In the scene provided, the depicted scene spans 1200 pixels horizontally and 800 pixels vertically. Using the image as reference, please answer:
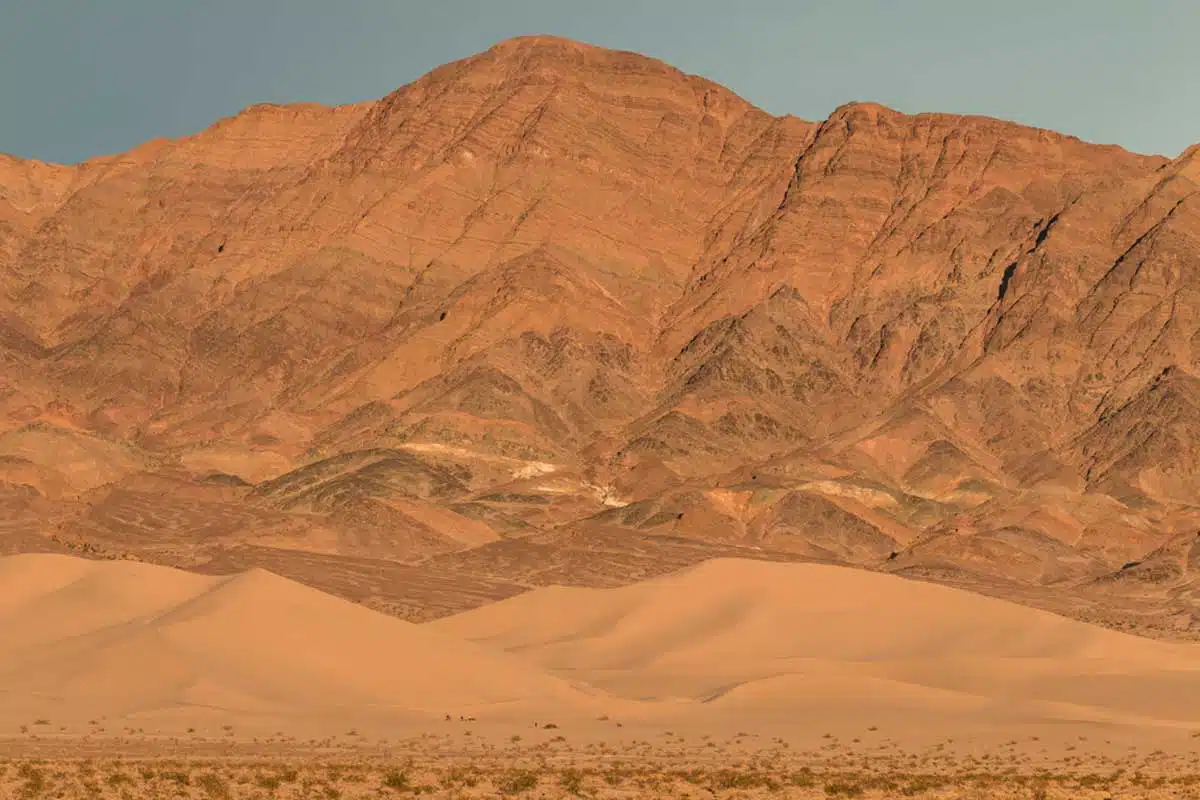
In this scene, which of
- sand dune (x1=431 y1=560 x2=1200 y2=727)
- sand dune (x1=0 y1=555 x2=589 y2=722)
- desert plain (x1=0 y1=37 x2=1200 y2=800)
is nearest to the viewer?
desert plain (x1=0 y1=37 x2=1200 y2=800)

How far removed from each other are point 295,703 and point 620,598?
28320 mm

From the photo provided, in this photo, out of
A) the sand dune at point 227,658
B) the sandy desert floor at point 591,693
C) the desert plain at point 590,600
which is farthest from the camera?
the sand dune at point 227,658

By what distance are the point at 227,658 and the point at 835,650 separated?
88.4 ft

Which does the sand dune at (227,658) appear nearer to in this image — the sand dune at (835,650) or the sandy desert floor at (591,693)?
the sandy desert floor at (591,693)

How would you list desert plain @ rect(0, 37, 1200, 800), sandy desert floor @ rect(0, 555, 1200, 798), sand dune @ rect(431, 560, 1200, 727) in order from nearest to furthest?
sandy desert floor @ rect(0, 555, 1200, 798) < desert plain @ rect(0, 37, 1200, 800) < sand dune @ rect(431, 560, 1200, 727)

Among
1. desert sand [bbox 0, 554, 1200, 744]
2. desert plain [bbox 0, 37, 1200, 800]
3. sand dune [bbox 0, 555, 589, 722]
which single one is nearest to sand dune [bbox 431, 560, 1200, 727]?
desert sand [bbox 0, 554, 1200, 744]

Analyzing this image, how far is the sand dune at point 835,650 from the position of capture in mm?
57438

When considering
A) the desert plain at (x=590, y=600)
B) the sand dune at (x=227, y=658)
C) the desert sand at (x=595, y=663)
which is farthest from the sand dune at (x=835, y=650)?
the sand dune at (x=227, y=658)

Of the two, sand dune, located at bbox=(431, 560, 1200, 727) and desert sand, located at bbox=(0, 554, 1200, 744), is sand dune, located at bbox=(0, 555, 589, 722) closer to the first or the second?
desert sand, located at bbox=(0, 554, 1200, 744)

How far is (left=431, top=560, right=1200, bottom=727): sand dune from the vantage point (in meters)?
57.4

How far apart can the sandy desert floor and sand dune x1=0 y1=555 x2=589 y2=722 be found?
0.13 m

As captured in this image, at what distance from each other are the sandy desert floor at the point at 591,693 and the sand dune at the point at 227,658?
4.9 inches

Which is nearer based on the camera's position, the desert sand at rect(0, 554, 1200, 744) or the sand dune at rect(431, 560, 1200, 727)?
the desert sand at rect(0, 554, 1200, 744)

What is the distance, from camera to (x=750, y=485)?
176 meters
